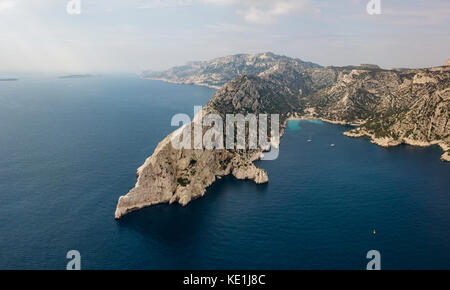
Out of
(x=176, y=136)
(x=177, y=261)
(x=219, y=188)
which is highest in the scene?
(x=176, y=136)

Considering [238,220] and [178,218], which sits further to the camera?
[178,218]

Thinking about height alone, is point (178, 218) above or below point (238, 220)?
below

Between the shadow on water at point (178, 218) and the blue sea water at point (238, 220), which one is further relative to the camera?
the shadow on water at point (178, 218)

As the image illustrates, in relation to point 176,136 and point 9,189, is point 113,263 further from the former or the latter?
point 9,189

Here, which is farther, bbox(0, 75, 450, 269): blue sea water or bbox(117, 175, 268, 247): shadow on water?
bbox(117, 175, 268, 247): shadow on water
